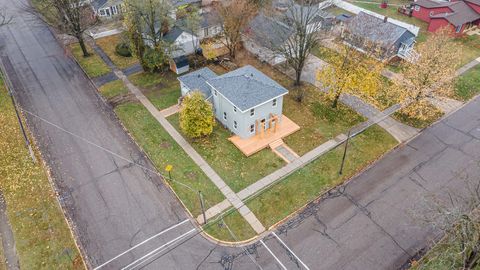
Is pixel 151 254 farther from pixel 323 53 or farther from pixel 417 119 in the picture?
pixel 323 53

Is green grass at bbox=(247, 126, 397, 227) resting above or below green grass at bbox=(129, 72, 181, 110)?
below

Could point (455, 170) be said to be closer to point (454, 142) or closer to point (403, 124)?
point (454, 142)

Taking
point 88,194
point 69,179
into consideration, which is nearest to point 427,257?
point 88,194

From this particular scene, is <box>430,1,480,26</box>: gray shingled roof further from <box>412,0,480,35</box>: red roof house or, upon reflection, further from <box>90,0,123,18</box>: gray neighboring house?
<box>90,0,123,18</box>: gray neighboring house

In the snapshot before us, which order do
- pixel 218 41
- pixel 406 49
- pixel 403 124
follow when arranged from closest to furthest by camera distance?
pixel 403 124 < pixel 406 49 < pixel 218 41

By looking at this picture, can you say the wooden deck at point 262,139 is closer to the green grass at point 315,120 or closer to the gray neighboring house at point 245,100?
the gray neighboring house at point 245,100

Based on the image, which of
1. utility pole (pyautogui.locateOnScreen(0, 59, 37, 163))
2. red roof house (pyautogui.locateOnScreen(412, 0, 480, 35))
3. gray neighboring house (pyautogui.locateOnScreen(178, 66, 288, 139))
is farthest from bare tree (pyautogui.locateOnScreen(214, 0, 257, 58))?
red roof house (pyautogui.locateOnScreen(412, 0, 480, 35))

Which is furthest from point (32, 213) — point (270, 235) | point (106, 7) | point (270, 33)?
point (106, 7)
